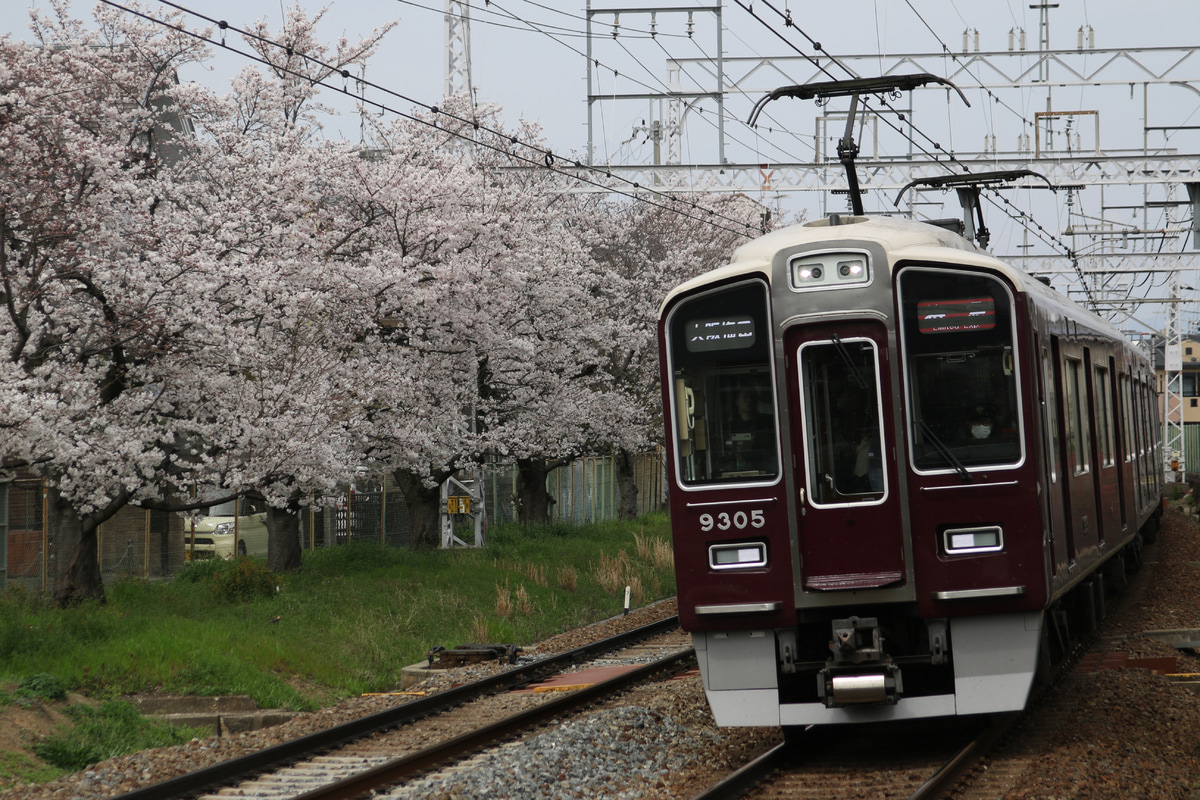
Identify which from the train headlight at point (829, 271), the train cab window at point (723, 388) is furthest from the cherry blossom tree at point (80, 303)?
the train headlight at point (829, 271)

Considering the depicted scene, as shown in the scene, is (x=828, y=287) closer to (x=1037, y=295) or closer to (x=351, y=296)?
(x=1037, y=295)

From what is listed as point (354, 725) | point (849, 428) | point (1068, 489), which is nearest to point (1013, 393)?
point (849, 428)

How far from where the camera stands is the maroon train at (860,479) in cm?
730

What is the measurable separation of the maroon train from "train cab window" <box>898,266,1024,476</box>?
0.01 meters

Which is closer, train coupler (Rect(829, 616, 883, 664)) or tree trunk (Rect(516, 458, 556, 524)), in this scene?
train coupler (Rect(829, 616, 883, 664))

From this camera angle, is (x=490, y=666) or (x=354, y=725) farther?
(x=490, y=666)

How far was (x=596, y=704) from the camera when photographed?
10406 mm

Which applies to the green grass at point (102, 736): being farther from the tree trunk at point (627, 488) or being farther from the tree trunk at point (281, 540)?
the tree trunk at point (627, 488)

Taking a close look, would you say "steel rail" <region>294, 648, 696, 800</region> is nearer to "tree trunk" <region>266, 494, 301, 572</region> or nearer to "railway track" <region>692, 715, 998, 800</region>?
"railway track" <region>692, 715, 998, 800</region>

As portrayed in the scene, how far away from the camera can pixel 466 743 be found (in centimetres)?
862

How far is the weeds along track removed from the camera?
7.70 m

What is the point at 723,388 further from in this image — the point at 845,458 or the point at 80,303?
the point at 80,303

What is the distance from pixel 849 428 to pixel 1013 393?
3.14 ft

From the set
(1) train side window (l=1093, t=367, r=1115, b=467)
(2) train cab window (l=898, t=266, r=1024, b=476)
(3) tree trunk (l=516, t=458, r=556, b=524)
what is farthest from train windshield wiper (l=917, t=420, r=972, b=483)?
(3) tree trunk (l=516, t=458, r=556, b=524)
